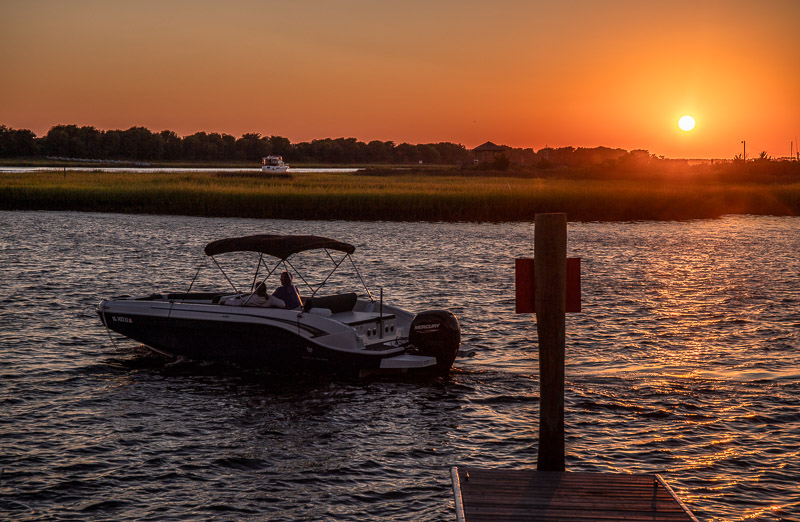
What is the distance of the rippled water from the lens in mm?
11172

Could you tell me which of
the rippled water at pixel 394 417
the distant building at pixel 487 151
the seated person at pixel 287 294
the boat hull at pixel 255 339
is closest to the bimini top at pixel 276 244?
the seated person at pixel 287 294

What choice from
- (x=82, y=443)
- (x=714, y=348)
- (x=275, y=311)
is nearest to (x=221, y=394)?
(x=275, y=311)

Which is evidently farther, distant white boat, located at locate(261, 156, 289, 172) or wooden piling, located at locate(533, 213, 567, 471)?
distant white boat, located at locate(261, 156, 289, 172)

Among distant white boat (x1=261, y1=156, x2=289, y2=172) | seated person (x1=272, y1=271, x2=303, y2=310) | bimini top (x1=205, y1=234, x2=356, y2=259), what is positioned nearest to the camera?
seated person (x1=272, y1=271, x2=303, y2=310)

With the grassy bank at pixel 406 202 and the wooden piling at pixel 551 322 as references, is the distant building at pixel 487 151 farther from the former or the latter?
the wooden piling at pixel 551 322

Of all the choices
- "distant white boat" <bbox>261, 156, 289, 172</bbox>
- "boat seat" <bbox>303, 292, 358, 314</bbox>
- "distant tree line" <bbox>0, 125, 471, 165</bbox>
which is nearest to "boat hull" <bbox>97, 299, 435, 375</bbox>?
"boat seat" <bbox>303, 292, 358, 314</bbox>

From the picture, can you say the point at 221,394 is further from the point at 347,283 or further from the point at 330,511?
the point at 347,283

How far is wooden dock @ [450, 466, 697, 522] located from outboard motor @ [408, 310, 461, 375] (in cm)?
681

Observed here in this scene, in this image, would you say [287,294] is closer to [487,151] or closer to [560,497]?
[560,497]

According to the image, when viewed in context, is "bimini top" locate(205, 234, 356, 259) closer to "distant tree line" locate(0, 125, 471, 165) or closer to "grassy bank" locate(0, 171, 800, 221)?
"grassy bank" locate(0, 171, 800, 221)

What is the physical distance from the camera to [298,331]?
16.4 metres

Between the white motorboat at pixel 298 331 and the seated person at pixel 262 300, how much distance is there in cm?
19

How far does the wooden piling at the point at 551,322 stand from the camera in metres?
9.72

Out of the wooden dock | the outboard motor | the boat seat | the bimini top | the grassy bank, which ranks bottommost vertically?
the wooden dock
